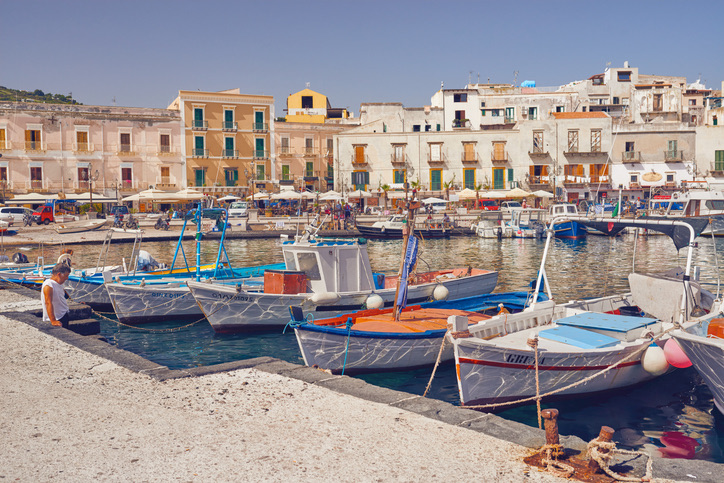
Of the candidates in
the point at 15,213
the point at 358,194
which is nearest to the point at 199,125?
the point at 358,194

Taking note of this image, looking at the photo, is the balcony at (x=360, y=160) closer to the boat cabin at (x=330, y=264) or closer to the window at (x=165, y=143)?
the window at (x=165, y=143)

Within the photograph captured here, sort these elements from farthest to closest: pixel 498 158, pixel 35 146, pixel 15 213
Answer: pixel 498 158, pixel 35 146, pixel 15 213

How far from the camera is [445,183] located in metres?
56.8

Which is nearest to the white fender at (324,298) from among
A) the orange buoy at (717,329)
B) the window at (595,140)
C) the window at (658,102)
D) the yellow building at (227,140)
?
the orange buoy at (717,329)

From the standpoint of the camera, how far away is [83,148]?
52.8 metres

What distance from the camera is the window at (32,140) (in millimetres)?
51281

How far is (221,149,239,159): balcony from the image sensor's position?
57.8 metres

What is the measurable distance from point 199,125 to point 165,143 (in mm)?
3349

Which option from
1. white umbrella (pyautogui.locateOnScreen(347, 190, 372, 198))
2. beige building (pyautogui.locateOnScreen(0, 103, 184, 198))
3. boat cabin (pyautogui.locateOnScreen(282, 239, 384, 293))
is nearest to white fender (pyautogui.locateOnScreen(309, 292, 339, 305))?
boat cabin (pyautogui.locateOnScreen(282, 239, 384, 293))

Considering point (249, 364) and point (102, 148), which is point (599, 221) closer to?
point (249, 364)

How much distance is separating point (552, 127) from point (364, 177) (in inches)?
673

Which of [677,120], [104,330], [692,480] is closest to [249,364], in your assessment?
[692,480]

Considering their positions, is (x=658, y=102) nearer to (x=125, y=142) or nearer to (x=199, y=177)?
(x=199, y=177)

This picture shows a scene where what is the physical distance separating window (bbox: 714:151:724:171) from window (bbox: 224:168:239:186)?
1665 inches
